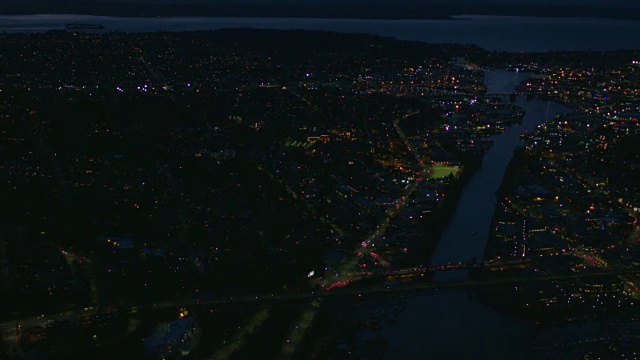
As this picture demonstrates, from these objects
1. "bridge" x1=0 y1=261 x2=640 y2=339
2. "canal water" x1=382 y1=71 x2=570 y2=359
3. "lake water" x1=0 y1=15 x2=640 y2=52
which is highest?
"bridge" x1=0 y1=261 x2=640 y2=339

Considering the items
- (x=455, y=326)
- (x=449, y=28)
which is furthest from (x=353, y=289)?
(x=449, y=28)

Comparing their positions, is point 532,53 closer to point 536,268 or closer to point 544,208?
point 544,208

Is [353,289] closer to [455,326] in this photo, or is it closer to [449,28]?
[455,326]

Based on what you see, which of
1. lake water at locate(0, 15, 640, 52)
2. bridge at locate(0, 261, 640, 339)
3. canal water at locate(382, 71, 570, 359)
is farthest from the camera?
lake water at locate(0, 15, 640, 52)

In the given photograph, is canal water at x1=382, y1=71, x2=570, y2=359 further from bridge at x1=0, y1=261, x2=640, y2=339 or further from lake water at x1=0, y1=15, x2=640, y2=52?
lake water at x1=0, y1=15, x2=640, y2=52

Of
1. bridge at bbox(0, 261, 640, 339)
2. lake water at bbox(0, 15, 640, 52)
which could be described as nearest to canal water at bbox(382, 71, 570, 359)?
bridge at bbox(0, 261, 640, 339)

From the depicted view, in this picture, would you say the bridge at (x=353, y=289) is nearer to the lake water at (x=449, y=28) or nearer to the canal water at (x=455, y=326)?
the canal water at (x=455, y=326)

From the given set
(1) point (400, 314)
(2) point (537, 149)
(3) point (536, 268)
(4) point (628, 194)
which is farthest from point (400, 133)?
(1) point (400, 314)

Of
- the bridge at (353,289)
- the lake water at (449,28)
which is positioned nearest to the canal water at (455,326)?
the bridge at (353,289)
